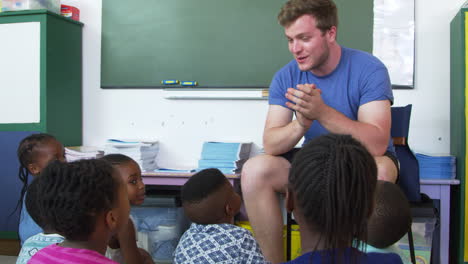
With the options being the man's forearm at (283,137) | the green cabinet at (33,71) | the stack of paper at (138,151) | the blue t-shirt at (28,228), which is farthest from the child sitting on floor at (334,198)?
the green cabinet at (33,71)

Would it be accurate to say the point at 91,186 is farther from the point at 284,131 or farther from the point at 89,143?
the point at 89,143

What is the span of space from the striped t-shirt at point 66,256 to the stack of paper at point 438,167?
2076mm

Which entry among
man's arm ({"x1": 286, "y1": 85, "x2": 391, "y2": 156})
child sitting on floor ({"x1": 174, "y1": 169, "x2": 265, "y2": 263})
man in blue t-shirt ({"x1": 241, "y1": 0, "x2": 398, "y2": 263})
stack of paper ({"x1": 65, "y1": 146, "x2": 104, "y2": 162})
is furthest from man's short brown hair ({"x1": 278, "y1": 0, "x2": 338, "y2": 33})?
stack of paper ({"x1": 65, "y1": 146, "x2": 104, "y2": 162})

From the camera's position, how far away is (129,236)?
1.63 metres

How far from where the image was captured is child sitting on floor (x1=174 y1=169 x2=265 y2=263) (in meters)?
1.40

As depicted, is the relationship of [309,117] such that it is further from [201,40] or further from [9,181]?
[9,181]

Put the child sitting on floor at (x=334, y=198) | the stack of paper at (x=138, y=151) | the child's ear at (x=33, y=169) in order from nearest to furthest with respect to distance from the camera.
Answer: the child sitting on floor at (x=334, y=198) < the child's ear at (x=33, y=169) < the stack of paper at (x=138, y=151)

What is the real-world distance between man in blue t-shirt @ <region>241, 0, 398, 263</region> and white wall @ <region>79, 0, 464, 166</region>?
103 cm

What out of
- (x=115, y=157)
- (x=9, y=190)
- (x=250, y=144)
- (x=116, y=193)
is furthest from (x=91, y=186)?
(x=9, y=190)

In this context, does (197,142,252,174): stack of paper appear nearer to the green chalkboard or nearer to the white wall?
the white wall

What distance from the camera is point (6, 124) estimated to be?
9.91ft

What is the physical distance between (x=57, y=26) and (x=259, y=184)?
6.42 feet

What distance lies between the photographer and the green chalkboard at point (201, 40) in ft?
9.93

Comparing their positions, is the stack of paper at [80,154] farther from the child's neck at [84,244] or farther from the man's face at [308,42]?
the child's neck at [84,244]
